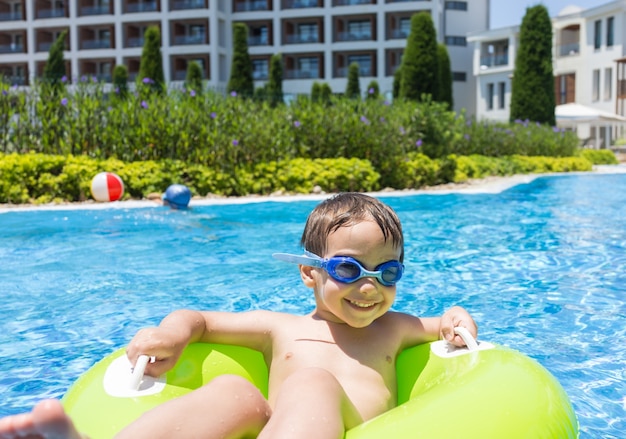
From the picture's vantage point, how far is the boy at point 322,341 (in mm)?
1779

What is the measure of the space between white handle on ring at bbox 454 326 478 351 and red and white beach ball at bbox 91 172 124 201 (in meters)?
8.80

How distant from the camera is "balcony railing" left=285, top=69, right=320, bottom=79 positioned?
44719 mm

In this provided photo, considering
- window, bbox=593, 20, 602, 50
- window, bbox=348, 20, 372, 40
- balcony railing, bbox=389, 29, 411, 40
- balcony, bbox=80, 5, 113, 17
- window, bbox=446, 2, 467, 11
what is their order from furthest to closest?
window, bbox=446, 2, 467, 11 → balcony, bbox=80, 5, 113, 17 → window, bbox=348, 20, 372, 40 → balcony railing, bbox=389, 29, 411, 40 → window, bbox=593, 20, 602, 50

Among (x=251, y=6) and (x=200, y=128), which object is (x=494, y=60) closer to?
(x=251, y=6)

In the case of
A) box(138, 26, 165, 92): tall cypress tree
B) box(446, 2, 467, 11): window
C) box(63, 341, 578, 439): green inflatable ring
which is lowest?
box(63, 341, 578, 439): green inflatable ring

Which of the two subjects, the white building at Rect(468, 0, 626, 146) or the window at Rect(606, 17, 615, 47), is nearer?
the white building at Rect(468, 0, 626, 146)

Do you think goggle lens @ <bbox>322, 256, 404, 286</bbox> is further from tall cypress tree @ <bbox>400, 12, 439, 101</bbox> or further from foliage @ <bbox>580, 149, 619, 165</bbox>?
foliage @ <bbox>580, 149, 619, 165</bbox>

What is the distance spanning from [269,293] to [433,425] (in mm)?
3484

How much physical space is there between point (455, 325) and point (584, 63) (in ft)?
121

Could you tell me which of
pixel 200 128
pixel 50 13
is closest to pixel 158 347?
pixel 200 128

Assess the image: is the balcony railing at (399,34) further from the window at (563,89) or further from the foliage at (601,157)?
the foliage at (601,157)

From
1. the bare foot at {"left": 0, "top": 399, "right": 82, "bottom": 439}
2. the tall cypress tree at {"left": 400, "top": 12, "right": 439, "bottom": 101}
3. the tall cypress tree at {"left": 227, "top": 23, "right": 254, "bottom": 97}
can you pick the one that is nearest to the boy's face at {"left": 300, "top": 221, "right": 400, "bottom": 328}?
the bare foot at {"left": 0, "top": 399, "right": 82, "bottom": 439}

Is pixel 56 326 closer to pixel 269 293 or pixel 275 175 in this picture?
pixel 269 293

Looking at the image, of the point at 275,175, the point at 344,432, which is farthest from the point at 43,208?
the point at 344,432
